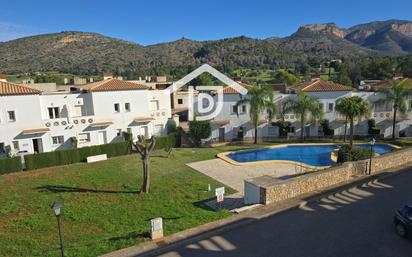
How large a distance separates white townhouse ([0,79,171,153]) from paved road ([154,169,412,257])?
79.9 feet

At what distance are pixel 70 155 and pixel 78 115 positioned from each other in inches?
297

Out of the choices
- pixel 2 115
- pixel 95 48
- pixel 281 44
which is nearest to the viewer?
pixel 2 115

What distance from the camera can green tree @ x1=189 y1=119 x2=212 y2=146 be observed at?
3456cm

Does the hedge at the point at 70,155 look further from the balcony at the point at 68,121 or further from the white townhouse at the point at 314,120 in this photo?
the white townhouse at the point at 314,120

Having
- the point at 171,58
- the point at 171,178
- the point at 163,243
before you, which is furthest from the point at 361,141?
the point at 171,58

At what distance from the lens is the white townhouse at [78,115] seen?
28.1 metres

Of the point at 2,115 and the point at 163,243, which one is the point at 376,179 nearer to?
the point at 163,243

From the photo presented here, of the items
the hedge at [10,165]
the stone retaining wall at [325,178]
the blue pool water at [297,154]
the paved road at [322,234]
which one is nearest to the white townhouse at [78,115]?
the hedge at [10,165]

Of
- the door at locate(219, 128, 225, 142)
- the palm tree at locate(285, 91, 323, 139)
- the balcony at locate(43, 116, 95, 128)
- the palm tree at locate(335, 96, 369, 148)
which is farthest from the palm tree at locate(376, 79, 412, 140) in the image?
the balcony at locate(43, 116, 95, 128)

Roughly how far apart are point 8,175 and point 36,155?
2698mm

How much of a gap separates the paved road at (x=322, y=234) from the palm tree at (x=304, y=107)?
20.5 m

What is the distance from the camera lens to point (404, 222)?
11.1 meters

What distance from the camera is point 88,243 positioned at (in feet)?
39.8

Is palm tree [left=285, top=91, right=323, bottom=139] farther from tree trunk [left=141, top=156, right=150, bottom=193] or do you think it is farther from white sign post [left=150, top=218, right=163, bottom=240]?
white sign post [left=150, top=218, right=163, bottom=240]
